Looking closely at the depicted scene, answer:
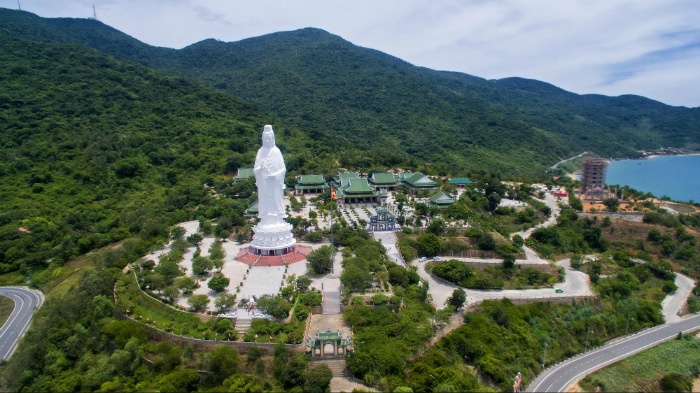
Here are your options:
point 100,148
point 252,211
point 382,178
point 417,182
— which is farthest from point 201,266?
point 100,148

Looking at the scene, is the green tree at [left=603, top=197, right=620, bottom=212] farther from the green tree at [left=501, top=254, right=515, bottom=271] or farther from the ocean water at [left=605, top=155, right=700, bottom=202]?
the ocean water at [left=605, top=155, right=700, bottom=202]

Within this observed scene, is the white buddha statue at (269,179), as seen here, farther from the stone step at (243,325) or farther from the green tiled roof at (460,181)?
the green tiled roof at (460,181)

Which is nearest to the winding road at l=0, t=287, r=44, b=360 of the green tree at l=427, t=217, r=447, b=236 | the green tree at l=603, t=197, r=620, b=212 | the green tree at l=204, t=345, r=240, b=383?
the green tree at l=204, t=345, r=240, b=383

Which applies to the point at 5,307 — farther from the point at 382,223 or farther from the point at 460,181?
the point at 460,181

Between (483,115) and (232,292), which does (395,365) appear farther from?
(483,115)

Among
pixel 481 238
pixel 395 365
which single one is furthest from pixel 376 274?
pixel 481 238
